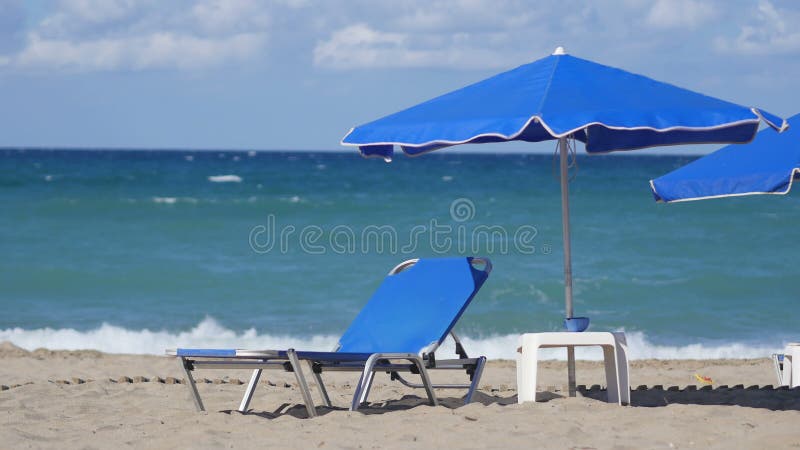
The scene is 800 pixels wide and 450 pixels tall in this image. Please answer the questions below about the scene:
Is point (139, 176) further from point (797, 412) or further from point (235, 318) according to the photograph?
point (797, 412)

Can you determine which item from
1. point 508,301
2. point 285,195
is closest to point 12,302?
point 508,301

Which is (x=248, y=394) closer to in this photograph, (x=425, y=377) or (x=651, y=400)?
(x=425, y=377)

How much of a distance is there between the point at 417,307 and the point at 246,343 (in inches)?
210

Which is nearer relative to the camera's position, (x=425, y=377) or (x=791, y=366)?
(x=425, y=377)

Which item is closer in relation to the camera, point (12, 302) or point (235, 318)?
point (235, 318)

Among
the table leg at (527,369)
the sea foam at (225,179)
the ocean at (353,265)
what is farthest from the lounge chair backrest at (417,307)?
the sea foam at (225,179)

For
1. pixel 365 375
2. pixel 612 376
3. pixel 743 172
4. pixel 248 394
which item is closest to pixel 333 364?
pixel 365 375

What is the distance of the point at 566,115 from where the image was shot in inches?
182

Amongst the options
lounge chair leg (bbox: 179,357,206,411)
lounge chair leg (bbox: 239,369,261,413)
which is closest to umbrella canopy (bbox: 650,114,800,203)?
lounge chair leg (bbox: 239,369,261,413)

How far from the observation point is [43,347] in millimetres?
10133

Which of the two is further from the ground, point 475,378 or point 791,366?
point 791,366

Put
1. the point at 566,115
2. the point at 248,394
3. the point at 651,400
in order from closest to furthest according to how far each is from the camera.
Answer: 1. the point at 566,115
2. the point at 248,394
3. the point at 651,400

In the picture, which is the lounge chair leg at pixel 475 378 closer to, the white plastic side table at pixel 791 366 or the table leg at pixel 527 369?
the table leg at pixel 527 369

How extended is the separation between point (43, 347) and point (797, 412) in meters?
7.13
